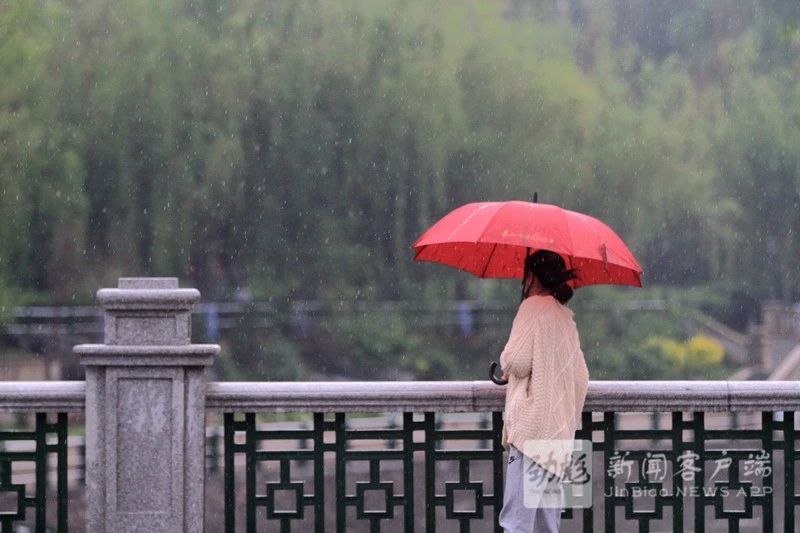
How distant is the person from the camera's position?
4.52 m

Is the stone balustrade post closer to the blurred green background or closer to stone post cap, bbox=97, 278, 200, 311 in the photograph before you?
stone post cap, bbox=97, 278, 200, 311

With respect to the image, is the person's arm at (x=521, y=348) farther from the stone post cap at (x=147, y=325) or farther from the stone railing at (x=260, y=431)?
the stone post cap at (x=147, y=325)

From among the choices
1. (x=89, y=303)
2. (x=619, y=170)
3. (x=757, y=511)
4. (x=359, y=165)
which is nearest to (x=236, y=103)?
(x=359, y=165)

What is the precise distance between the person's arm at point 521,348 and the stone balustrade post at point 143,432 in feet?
4.22

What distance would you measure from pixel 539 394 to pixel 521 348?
7.6 inches

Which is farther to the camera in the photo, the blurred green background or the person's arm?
the blurred green background

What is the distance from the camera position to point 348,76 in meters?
28.8

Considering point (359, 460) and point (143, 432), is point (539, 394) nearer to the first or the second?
point (359, 460)

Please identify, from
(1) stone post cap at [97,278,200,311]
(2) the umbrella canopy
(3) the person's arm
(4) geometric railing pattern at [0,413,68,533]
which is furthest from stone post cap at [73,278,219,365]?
(3) the person's arm

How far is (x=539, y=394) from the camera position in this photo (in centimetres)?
451

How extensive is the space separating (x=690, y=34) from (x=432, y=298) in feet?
43.4

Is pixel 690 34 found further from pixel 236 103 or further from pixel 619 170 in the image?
pixel 236 103

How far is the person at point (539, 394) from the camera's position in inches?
178

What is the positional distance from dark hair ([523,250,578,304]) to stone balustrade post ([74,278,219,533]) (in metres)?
1.42
